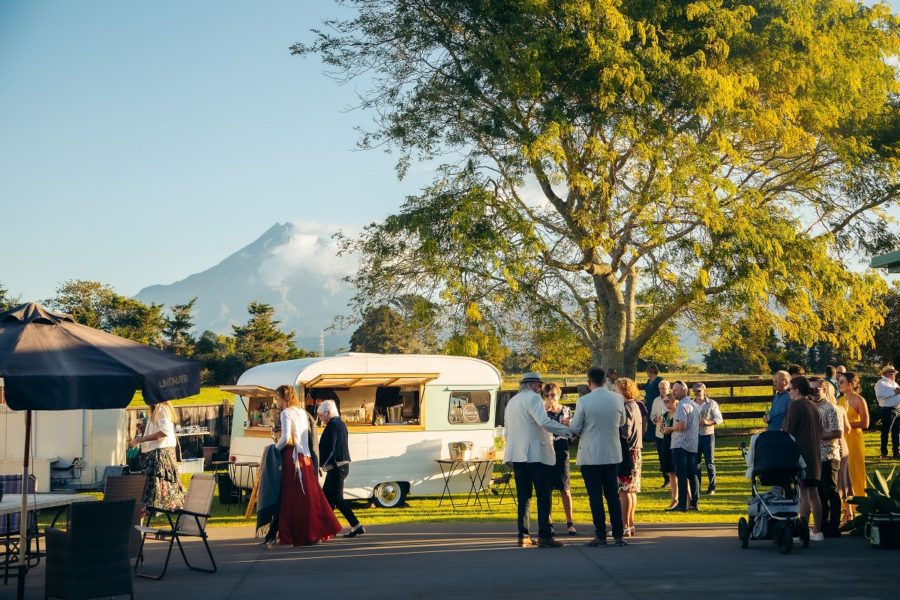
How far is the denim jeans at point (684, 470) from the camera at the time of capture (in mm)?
14203

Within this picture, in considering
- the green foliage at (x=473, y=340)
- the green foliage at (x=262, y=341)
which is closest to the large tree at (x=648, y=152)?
the green foliage at (x=473, y=340)

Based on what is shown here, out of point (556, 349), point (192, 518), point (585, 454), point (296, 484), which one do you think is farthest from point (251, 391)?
point (556, 349)

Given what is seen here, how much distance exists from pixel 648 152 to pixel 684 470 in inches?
359

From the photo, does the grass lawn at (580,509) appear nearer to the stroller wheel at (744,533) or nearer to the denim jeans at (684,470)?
the denim jeans at (684,470)

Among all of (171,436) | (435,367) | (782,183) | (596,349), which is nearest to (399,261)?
(596,349)

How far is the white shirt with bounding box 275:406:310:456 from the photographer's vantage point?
38.4ft

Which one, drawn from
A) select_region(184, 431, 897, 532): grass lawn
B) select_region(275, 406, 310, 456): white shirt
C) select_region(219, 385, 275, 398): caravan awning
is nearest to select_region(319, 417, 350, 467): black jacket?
select_region(275, 406, 310, 456): white shirt

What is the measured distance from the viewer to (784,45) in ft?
74.5

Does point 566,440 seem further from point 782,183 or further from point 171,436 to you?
point 782,183

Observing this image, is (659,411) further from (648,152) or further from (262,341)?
(262,341)

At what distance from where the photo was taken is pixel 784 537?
407 inches

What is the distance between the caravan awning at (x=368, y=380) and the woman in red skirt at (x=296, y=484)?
4416mm

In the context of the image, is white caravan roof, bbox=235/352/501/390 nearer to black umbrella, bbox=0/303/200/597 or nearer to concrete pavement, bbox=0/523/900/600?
concrete pavement, bbox=0/523/900/600

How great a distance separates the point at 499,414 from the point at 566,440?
1556cm
